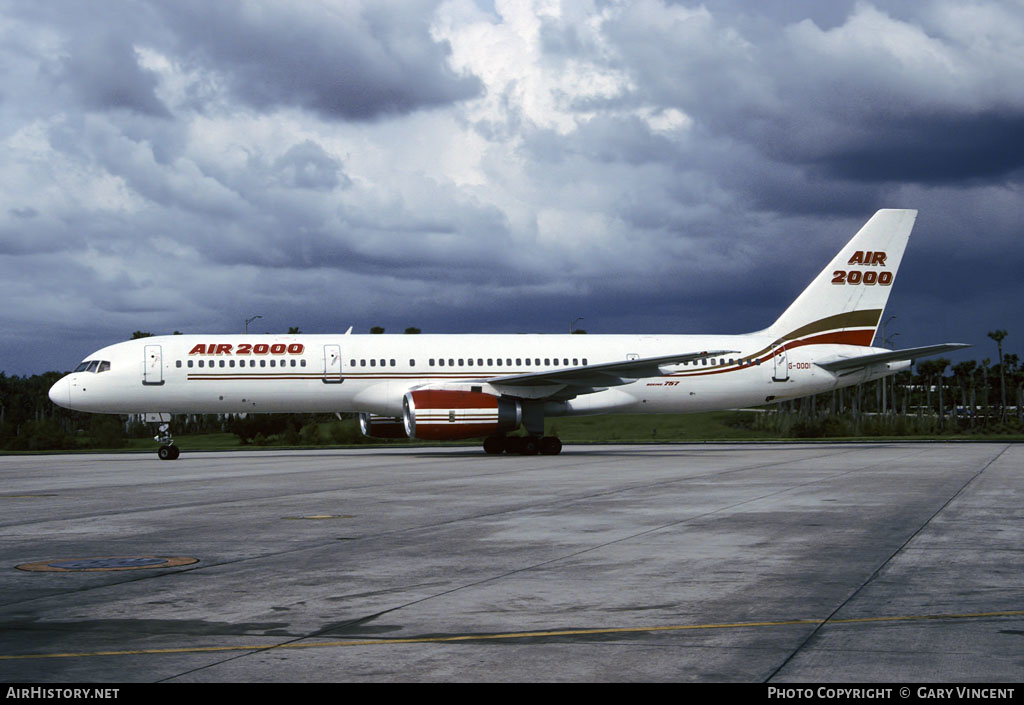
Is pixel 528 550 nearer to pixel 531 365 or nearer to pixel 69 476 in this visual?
pixel 69 476

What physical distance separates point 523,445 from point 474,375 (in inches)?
112

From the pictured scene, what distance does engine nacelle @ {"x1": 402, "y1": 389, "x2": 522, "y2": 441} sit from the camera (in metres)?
32.9

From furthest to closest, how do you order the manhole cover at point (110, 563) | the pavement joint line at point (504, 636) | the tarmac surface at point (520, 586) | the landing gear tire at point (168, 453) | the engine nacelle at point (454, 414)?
the landing gear tire at point (168, 453) → the engine nacelle at point (454, 414) → the manhole cover at point (110, 563) → the pavement joint line at point (504, 636) → the tarmac surface at point (520, 586)

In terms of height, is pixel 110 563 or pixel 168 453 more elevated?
pixel 168 453

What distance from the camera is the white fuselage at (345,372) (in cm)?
3469

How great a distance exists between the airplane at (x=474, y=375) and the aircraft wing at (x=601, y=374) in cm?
7

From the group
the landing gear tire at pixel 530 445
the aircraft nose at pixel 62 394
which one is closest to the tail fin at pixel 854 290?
the landing gear tire at pixel 530 445

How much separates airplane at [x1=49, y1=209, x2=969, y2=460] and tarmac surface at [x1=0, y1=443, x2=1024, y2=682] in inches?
586

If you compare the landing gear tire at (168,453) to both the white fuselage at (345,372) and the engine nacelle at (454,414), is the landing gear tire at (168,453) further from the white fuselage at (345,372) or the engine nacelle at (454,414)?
the engine nacelle at (454,414)

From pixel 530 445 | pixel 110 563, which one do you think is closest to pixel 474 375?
pixel 530 445

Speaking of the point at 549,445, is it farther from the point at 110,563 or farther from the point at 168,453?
the point at 110,563

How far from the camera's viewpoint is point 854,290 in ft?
131

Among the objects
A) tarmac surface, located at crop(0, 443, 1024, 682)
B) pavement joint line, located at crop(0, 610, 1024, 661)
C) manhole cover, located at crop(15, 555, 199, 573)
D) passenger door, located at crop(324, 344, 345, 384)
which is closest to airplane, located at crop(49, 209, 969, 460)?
passenger door, located at crop(324, 344, 345, 384)

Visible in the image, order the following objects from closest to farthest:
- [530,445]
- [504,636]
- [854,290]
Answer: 1. [504,636]
2. [530,445]
3. [854,290]
